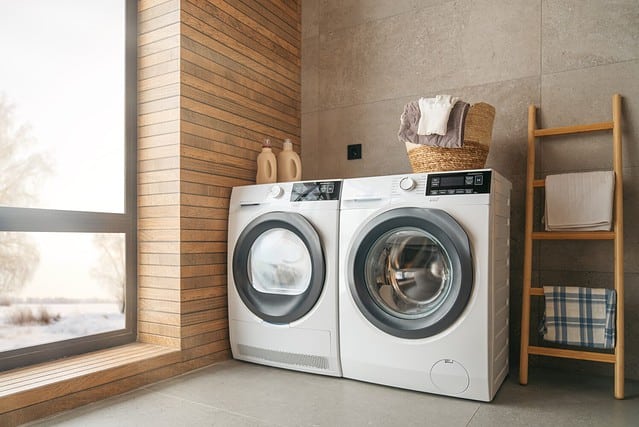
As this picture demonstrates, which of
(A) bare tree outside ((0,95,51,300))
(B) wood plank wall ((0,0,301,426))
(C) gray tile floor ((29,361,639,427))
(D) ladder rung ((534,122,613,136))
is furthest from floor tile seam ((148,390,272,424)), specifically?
(D) ladder rung ((534,122,613,136))

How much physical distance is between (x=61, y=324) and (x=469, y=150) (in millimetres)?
1963

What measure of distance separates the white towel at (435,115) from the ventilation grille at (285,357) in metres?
1.14

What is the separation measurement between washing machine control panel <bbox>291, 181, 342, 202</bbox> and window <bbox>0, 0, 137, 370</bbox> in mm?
836

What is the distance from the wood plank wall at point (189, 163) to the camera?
2270 millimetres

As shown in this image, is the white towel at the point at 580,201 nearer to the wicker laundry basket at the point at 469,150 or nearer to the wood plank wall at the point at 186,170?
the wicker laundry basket at the point at 469,150

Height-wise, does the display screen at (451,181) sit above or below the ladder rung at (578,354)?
above

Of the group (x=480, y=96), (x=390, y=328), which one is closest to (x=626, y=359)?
(x=390, y=328)

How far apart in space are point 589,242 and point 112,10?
8.52 ft

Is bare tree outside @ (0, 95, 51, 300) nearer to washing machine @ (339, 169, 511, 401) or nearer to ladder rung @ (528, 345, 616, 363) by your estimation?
washing machine @ (339, 169, 511, 401)

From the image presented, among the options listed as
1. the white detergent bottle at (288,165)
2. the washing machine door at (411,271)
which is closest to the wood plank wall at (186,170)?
the white detergent bottle at (288,165)

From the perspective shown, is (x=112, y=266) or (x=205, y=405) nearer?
(x=205, y=405)

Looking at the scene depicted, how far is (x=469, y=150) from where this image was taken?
6.82 ft

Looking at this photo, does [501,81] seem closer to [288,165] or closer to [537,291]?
[537,291]

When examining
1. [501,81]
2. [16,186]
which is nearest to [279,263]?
[16,186]
